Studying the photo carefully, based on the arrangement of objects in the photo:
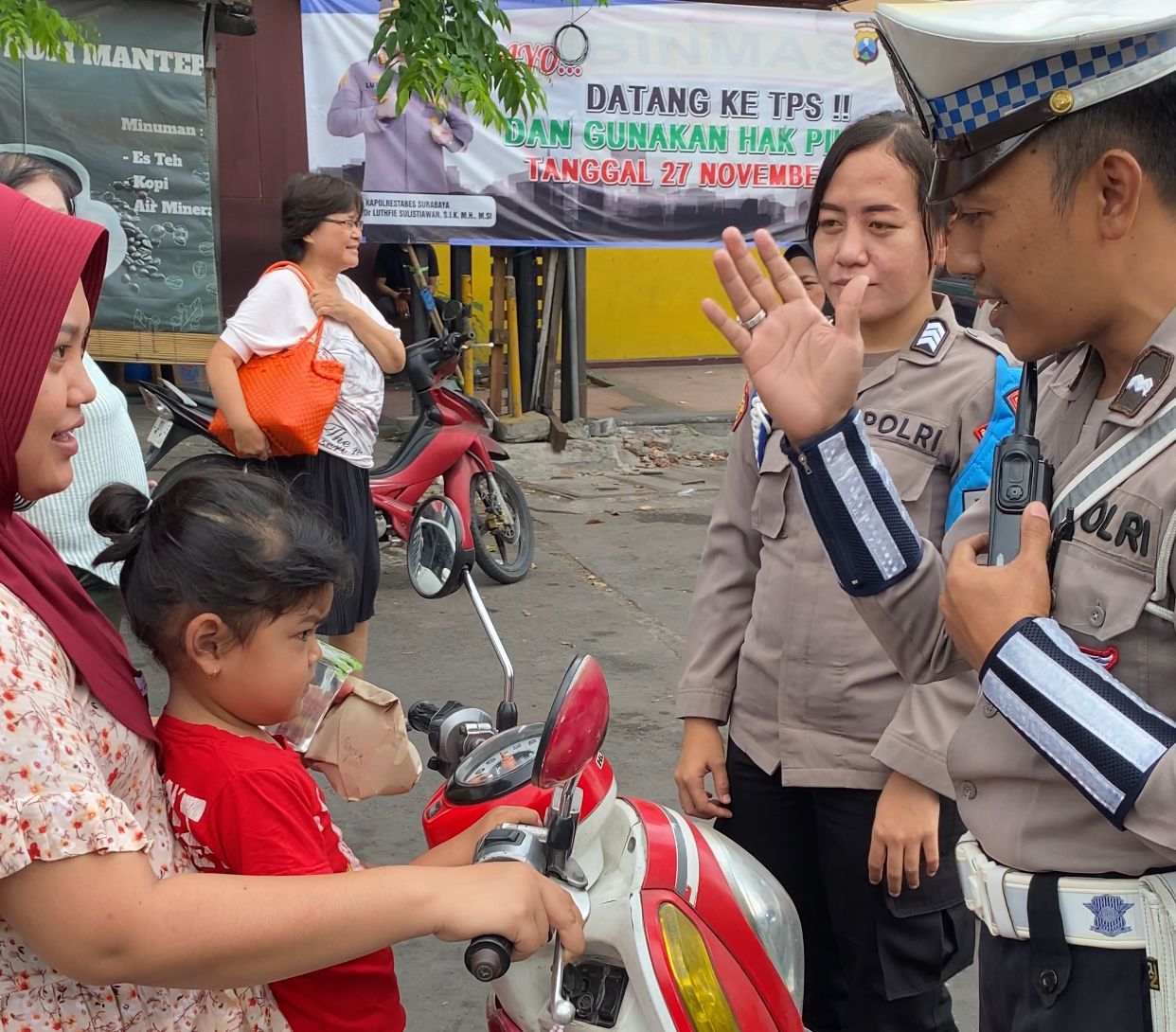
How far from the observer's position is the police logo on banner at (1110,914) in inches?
50.1

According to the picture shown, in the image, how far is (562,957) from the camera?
4.63 ft

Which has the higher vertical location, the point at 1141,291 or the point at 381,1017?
the point at 1141,291

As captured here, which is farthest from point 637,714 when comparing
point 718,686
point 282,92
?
point 282,92

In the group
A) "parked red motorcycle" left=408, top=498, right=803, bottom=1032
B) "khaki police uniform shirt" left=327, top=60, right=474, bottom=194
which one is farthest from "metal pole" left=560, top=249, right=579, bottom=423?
"parked red motorcycle" left=408, top=498, right=803, bottom=1032

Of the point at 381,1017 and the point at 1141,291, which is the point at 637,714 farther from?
the point at 1141,291

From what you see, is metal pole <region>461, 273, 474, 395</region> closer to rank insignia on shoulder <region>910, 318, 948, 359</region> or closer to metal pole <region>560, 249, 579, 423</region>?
metal pole <region>560, 249, 579, 423</region>

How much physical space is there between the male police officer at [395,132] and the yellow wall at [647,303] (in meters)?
3.43

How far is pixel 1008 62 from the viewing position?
1.27m

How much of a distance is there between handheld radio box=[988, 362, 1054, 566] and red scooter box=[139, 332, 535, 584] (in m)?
4.22

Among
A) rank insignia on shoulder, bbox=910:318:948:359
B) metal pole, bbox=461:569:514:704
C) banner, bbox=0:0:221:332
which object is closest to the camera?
metal pole, bbox=461:569:514:704

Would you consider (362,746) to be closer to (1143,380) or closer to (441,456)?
(1143,380)

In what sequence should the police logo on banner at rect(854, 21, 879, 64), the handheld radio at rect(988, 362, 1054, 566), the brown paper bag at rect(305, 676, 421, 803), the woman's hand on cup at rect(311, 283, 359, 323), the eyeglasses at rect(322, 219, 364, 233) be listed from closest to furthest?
the handheld radio at rect(988, 362, 1054, 566) → the brown paper bag at rect(305, 676, 421, 803) → the woman's hand on cup at rect(311, 283, 359, 323) → the eyeglasses at rect(322, 219, 364, 233) → the police logo on banner at rect(854, 21, 879, 64)

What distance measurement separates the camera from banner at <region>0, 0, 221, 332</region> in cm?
670

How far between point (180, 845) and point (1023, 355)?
1.09 metres
